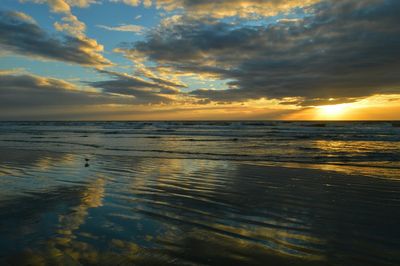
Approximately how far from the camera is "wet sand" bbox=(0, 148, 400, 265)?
4754 millimetres

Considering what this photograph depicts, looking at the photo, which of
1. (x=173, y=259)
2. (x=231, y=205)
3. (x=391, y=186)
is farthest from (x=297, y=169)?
(x=173, y=259)

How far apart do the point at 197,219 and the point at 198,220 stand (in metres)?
0.08

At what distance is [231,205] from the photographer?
7766 millimetres

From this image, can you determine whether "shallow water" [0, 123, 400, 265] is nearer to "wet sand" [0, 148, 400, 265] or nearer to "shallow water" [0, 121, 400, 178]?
"wet sand" [0, 148, 400, 265]

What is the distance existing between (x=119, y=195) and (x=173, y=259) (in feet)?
14.4

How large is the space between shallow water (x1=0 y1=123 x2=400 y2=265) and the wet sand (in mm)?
17

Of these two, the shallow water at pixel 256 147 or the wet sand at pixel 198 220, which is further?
the shallow water at pixel 256 147

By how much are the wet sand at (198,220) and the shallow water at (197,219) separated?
2 cm

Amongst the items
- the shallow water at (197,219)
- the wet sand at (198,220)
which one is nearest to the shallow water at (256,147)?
the shallow water at (197,219)

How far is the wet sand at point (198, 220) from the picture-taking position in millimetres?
4754

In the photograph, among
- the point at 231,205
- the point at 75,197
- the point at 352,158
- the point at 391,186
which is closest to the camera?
the point at 231,205

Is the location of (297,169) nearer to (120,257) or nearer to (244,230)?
(244,230)

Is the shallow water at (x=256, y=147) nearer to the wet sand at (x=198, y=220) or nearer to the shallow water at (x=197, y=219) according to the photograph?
the shallow water at (x=197, y=219)

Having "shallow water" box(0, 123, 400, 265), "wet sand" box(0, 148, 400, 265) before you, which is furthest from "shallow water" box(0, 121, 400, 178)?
"wet sand" box(0, 148, 400, 265)
